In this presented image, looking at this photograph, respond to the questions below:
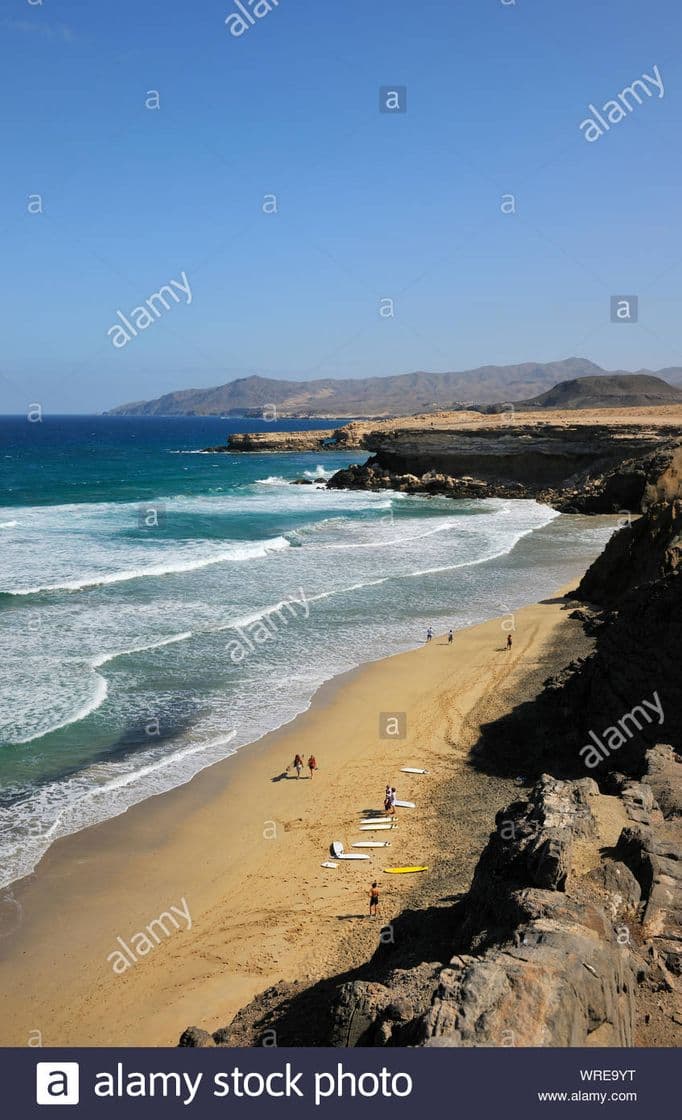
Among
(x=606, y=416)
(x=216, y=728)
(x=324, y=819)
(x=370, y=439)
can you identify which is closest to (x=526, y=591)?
(x=216, y=728)

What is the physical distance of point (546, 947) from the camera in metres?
6.48

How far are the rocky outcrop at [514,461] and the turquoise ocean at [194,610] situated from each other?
503cm

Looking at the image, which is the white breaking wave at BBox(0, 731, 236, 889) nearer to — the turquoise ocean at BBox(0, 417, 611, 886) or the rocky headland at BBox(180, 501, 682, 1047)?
the turquoise ocean at BBox(0, 417, 611, 886)

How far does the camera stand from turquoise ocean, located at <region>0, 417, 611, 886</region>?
16.3 m

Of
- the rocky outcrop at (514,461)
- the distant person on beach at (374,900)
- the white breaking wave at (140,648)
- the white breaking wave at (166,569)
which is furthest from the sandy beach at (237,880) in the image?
the rocky outcrop at (514,461)

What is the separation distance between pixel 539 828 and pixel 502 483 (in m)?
55.6

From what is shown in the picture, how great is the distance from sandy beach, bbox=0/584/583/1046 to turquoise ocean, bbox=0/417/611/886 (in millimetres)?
910

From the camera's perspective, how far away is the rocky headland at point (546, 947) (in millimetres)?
5922
